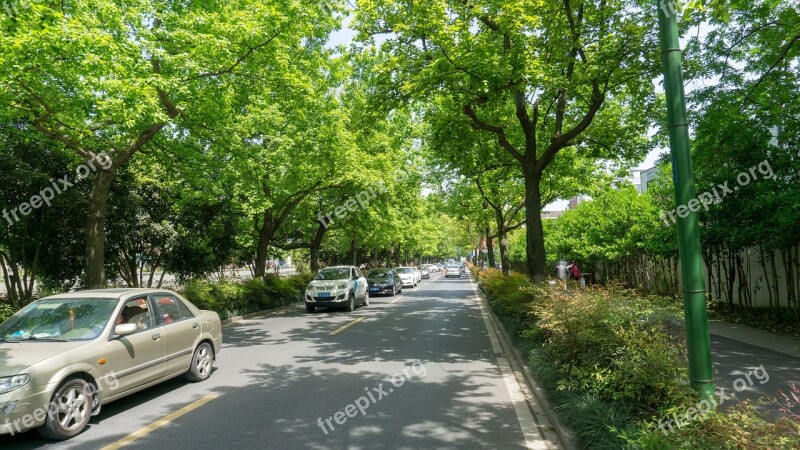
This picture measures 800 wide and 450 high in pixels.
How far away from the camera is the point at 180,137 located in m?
13.5

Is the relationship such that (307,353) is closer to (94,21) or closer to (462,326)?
Answer: (462,326)

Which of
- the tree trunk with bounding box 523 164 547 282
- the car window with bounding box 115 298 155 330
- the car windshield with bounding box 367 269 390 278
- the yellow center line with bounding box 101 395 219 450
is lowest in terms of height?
the yellow center line with bounding box 101 395 219 450

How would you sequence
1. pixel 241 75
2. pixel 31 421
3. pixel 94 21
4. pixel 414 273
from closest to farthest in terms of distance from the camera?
pixel 31 421 → pixel 94 21 → pixel 241 75 → pixel 414 273

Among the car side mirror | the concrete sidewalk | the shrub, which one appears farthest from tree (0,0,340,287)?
the concrete sidewalk

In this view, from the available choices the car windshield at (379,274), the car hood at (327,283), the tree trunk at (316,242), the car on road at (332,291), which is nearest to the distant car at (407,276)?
the car windshield at (379,274)

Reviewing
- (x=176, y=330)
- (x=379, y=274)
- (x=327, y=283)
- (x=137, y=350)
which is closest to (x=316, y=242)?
(x=379, y=274)

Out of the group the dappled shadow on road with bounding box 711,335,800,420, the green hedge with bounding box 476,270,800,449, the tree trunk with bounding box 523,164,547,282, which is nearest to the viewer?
the green hedge with bounding box 476,270,800,449

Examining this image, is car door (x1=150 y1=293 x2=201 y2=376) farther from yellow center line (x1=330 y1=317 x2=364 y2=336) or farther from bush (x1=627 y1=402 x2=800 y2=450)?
bush (x1=627 y1=402 x2=800 y2=450)

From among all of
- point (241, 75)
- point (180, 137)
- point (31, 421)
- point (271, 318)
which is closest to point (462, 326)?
point (271, 318)

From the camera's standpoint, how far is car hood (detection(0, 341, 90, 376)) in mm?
4555

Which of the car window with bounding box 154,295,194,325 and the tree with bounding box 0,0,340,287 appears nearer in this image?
the car window with bounding box 154,295,194,325

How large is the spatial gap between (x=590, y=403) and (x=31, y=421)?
5.27 m

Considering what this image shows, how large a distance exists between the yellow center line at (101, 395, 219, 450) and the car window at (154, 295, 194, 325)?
1.22 metres

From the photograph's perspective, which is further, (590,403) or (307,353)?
(307,353)
